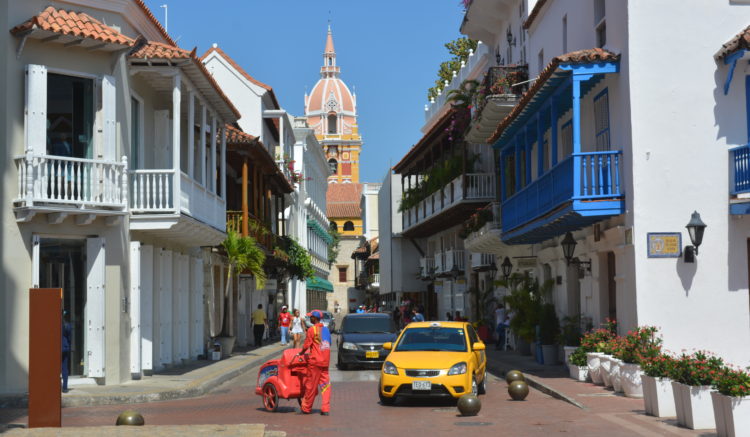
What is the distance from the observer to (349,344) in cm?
2792

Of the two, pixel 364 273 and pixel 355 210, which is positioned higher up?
pixel 355 210

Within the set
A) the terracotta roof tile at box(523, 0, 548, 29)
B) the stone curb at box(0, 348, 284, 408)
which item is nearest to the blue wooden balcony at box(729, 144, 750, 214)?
the terracotta roof tile at box(523, 0, 548, 29)

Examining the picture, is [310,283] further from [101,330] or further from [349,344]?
[101,330]

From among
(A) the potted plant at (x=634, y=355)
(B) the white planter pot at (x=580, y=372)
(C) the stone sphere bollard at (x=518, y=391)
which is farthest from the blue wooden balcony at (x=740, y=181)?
(C) the stone sphere bollard at (x=518, y=391)

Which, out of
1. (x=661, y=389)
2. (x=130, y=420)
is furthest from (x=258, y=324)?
(x=661, y=389)

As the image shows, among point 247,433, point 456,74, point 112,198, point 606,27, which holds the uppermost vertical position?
point 456,74

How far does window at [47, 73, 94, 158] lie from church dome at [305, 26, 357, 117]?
140614mm

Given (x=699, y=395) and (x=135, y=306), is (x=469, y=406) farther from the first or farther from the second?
(x=135, y=306)

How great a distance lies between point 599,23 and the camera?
2288cm

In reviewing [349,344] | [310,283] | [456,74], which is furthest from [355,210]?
[349,344]

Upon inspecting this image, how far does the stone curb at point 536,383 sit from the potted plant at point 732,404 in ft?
14.5

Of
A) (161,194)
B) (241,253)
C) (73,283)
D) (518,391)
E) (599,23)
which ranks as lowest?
(518,391)

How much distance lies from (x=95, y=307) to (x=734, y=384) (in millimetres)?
12746

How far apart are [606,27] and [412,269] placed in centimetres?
4297
